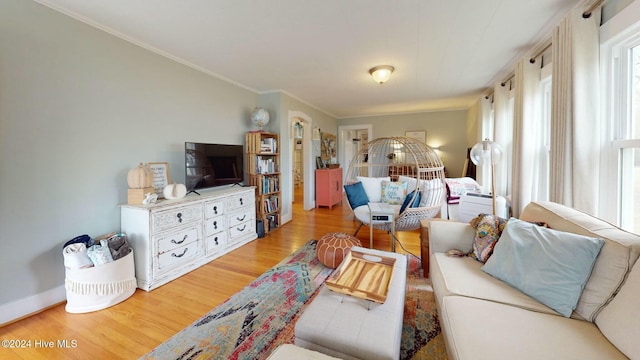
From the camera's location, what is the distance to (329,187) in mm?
5492

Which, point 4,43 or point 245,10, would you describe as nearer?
point 4,43

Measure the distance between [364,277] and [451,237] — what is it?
90 centimetres

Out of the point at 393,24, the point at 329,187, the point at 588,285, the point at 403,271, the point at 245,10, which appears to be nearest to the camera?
the point at 588,285

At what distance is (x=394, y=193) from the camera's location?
3389mm

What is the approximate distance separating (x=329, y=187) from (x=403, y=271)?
391cm

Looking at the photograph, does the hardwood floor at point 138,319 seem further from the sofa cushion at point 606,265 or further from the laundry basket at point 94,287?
the sofa cushion at point 606,265

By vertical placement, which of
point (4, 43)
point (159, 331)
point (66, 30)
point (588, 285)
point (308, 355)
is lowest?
point (159, 331)

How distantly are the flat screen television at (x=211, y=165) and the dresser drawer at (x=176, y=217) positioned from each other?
0.35 metres

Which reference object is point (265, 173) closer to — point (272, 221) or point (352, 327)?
point (272, 221)

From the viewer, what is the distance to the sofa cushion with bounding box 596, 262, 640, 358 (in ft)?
2.83

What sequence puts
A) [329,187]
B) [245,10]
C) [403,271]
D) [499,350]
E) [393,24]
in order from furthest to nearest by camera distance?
[329,187], [393,24], [245,10], [403,271], [499,350]

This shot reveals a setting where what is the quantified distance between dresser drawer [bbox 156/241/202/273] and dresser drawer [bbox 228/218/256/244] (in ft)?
1.60

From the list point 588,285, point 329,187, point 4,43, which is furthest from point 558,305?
point 329,187

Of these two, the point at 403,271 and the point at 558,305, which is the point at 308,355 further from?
the point at 558,305
